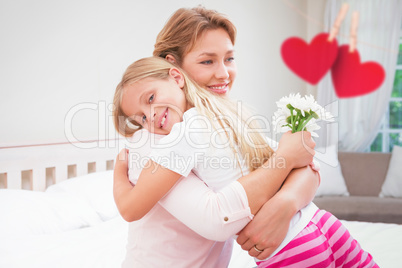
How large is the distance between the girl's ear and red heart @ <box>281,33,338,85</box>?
3.07 metres

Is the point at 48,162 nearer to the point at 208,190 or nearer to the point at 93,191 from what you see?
the point at 93,191

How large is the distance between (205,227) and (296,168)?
0.89ft

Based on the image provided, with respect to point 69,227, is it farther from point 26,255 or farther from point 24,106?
point 24,106

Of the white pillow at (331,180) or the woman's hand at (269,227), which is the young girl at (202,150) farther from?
the white pillow at (331,180)

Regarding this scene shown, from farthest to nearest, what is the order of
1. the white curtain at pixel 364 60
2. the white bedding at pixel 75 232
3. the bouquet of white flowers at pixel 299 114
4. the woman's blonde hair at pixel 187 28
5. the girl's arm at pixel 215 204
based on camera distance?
the white curtain at pixel 364 60, the white bedding at pixel 75 232, the woman's blonde hair at pixel 187 28, the bouquet of white flowers at pixel 299 114, the girl's arm at pixel 215 204

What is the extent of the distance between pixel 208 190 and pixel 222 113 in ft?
0.69

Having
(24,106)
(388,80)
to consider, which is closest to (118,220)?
(24,106)

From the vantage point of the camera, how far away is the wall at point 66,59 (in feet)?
5.94

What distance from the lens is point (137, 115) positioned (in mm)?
981

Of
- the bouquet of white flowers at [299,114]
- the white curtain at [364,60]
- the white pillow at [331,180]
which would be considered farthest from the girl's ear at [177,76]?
the white curtain at [364,60]

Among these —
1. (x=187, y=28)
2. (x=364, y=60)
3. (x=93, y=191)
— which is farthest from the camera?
(x=364, y=60)

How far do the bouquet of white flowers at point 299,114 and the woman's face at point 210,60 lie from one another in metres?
0.29

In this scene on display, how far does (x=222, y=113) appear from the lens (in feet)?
2.94

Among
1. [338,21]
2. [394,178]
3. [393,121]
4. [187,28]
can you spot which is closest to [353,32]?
[338,21]
